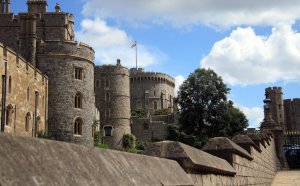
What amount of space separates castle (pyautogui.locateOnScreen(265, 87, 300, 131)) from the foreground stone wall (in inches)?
4217

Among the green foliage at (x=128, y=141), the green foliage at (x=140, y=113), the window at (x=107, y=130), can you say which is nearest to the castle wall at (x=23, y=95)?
the green foliage at (x=128, y=141)

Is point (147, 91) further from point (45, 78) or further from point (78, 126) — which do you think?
point (45, 78)

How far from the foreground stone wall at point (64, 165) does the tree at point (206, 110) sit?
44.7 metres

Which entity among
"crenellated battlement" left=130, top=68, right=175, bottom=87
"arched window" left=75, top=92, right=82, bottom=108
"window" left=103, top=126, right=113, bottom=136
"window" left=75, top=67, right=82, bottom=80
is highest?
"crenellated battlement" left=130, top=68, right=175, bottom=87

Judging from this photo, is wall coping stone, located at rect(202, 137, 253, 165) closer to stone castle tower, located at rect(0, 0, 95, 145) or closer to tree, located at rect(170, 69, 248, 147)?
stone castle tower, located at rect(0, 0, 95, 145)

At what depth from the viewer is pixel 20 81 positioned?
2895cm

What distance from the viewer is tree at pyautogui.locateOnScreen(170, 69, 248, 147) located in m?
49.3

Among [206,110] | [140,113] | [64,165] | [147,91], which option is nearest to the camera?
[64,165]

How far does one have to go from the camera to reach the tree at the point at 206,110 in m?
49.3

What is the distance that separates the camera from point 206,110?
165 feet

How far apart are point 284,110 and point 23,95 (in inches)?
3564

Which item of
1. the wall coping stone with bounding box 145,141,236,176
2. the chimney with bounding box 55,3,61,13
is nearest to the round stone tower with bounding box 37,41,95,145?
the chimney with bounding box 55,3,61,13

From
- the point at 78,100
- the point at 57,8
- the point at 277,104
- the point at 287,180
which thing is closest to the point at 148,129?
the point at 57,8

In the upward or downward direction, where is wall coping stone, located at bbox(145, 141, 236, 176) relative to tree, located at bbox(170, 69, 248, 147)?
downward
